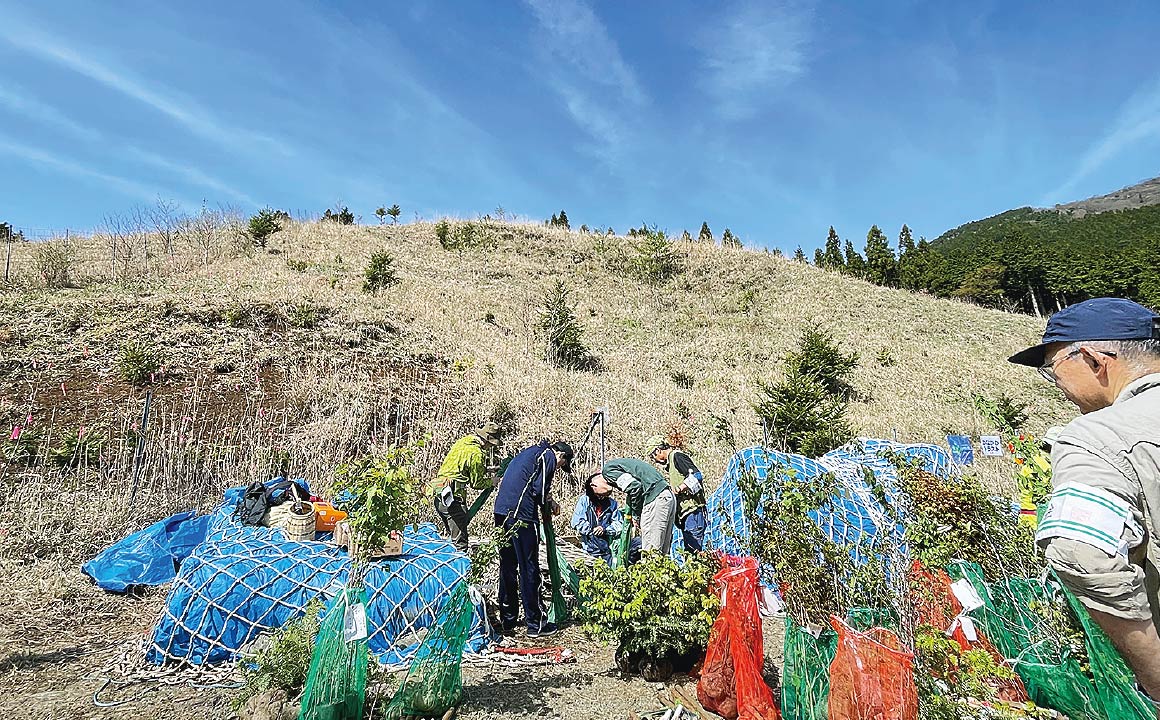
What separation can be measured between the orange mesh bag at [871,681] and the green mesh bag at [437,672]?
6.28 ft

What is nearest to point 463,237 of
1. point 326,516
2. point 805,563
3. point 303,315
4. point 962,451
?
point 303,315

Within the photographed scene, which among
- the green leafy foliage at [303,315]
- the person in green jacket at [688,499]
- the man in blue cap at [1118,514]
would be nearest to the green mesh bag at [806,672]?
the man in blue cap at [1118,514]

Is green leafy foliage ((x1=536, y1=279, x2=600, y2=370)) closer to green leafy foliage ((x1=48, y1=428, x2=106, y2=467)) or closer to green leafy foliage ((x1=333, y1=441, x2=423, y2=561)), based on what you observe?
green leafy foliage ((x1=48, y1=428, x2=106, y2=467))

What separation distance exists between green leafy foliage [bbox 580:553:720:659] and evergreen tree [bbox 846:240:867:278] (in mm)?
32255

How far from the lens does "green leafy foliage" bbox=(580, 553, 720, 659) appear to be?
3.54 meters

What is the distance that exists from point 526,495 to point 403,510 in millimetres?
1211

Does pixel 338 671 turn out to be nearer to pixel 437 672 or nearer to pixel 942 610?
pixel 437 672

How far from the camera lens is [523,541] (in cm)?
445

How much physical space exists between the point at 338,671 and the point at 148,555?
13.0ft

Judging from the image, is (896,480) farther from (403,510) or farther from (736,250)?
(736,250)

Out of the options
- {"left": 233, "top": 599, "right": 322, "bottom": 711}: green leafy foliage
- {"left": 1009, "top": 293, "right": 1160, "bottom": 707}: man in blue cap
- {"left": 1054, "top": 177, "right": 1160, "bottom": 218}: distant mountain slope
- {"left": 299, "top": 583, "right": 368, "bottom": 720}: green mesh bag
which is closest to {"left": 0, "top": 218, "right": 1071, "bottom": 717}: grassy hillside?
{"left": 233, "top": 599, "right": 322, "bottom": 711}: green leafy foliage

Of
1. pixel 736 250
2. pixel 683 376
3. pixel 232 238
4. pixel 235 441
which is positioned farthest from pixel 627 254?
pixel 235 441

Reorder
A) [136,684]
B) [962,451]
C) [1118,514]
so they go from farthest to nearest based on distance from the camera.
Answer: [962,451] < [136,684] < [1118,514]

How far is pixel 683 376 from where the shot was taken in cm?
1534
